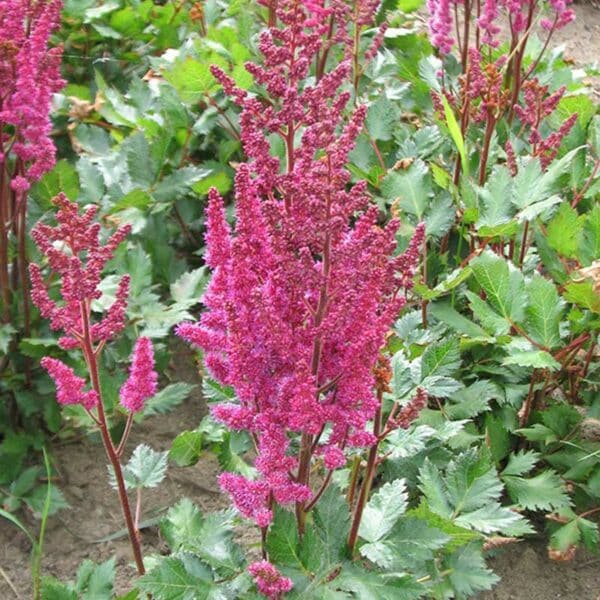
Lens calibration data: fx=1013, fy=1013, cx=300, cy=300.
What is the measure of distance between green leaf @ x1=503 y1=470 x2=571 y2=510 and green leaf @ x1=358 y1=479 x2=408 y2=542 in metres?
0.50

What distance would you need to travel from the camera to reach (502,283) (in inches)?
85.4

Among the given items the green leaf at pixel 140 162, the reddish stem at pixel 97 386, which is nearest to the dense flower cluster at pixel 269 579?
the reddish stem at pixel 97 386

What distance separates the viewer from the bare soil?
229cm

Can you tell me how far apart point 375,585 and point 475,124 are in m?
1.71

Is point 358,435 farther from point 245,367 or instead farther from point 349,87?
point 349,87

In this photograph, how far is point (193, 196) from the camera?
120 inches

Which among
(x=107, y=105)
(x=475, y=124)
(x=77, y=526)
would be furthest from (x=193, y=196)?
(x=77, y=526)

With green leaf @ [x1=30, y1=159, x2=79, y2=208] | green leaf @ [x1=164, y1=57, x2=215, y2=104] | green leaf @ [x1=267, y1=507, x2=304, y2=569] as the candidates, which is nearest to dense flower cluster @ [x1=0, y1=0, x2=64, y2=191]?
green leaf @ [x1=30, y1=159, x2=79, y2=208]

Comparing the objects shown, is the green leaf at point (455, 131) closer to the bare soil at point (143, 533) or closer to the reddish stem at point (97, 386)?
the bare soil at point (143, 533)

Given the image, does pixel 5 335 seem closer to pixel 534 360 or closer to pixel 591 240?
pixel 534 360

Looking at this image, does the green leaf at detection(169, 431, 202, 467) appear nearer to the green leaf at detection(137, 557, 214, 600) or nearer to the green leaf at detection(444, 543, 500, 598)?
the green leaf at detection(137, 557, 214, 600)

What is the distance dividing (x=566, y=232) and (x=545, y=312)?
271 millimetres

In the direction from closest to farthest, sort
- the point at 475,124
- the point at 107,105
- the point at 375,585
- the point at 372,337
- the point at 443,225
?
the point at 372,337, the point at 375,585, the point at 443,225, the point at 475,124, the point at 107,105

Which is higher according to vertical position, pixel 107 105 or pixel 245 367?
pixel 245 367
